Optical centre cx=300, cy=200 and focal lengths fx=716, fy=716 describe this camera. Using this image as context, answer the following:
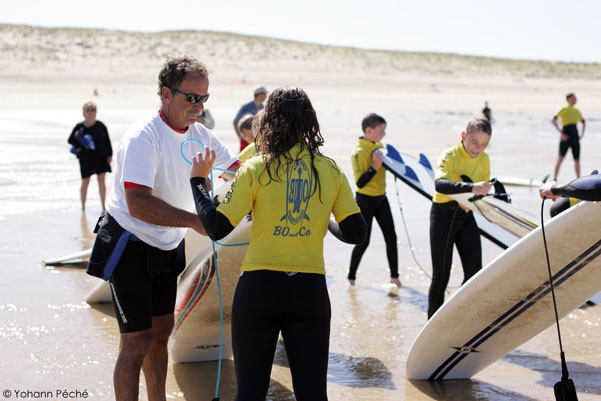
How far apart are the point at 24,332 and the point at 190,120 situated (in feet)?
8.81

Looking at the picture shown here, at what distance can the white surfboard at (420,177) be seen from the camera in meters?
5.91

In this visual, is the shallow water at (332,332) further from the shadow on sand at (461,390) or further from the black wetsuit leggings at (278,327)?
the black wetsuit leggings at (278,327)

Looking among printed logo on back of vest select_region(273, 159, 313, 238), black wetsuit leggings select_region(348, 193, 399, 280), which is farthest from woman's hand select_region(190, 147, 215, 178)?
black wetsuit leggings select_region(348, 193, 399, 280)

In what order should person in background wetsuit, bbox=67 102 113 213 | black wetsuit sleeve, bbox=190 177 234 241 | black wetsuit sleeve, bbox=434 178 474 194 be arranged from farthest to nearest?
person in background wetsuit, bbox=67 102 113 213, black wetsuit sleeve, bbox=434 178 474 194, black wetsuit sleeve, bbox=190 177 234 241

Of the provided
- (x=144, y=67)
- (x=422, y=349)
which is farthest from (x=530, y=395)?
(x=144, y=67)

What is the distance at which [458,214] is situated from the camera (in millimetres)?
5059

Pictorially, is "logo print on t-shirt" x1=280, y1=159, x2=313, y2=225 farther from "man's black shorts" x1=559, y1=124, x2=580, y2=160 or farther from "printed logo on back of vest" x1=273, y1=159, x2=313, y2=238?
"man's black shorts" x1=559, y1=124, x2=580, y2=160

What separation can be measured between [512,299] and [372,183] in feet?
8.42

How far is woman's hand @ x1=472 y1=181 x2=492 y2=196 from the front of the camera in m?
4.48

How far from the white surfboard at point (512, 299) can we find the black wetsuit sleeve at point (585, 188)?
467 mm

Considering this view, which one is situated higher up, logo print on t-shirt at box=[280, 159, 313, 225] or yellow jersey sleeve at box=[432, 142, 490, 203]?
yellow jersey sleeve at box=[432, 142, 490, 203]

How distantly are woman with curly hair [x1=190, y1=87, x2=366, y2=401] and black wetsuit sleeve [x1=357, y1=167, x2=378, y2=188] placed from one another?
11.5 feet

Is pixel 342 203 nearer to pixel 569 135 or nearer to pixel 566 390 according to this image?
pixel 566 390

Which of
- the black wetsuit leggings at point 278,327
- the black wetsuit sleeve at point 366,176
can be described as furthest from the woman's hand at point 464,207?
the black wetsuit leggings at point 278,327
